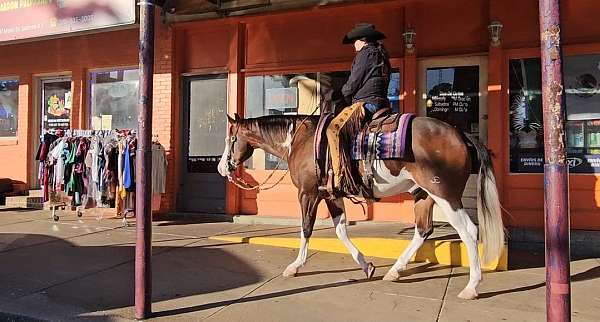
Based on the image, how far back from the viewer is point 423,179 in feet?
17.5

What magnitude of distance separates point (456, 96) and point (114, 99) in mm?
7005

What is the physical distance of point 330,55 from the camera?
8977 mm

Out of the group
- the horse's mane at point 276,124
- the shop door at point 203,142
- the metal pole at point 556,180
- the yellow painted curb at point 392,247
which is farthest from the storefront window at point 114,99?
the metal pole at point 556,180

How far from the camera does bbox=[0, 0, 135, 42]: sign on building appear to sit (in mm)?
8609

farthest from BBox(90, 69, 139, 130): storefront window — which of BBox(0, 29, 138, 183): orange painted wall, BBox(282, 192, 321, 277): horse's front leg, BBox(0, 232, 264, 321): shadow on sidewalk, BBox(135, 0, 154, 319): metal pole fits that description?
BBox(135, 0, 154, 319): metal pole

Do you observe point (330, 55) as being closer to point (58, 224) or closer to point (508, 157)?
point (508, 157)

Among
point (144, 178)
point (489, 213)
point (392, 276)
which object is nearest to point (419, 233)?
point (392, 276)

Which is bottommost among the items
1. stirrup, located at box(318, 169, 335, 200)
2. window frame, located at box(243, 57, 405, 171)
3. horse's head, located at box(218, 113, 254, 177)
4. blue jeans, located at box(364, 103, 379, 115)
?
stirrup, located at box(318, 169, 335, 200)

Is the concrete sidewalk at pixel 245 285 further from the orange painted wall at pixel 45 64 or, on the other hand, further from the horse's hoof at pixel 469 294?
the orange painted wall at pixel 45 64

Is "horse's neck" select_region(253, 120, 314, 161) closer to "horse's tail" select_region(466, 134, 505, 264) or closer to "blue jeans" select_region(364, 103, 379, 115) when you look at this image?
"blue jeans" select_region(364, 103, 379, 115)

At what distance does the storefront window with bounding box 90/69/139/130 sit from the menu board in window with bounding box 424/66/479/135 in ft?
19.8

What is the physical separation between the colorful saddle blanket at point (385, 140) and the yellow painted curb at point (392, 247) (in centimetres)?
177

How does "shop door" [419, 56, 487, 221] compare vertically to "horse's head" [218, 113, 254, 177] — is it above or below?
above

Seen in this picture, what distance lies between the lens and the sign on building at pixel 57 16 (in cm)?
861
